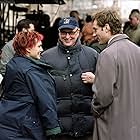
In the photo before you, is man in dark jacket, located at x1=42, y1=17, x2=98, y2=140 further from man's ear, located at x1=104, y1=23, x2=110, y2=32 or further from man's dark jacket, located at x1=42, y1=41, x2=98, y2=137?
man's ear, located at x1=104, y1=23, x2=110, y2=32

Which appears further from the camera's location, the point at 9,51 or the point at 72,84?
the point at 9,51

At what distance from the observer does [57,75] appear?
478cm

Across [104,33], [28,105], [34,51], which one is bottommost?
[28,105]

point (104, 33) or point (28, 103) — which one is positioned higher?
point (104, 33)

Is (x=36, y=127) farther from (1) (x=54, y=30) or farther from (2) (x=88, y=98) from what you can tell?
(1) (x=54, y=30)

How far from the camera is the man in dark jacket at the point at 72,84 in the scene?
4.73 m

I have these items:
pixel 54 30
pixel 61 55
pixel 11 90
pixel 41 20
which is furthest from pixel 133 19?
pixel 11 90

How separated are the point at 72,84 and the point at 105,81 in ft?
2.09

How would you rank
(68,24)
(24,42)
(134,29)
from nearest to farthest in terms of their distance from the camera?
(24,42) → (68,24) → (134,29)

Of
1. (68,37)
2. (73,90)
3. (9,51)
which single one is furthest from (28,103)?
(9,51)

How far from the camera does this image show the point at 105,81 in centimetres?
416

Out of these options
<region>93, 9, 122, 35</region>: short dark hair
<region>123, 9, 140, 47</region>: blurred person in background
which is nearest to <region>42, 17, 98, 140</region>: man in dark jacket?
<region>93, 9, 122, 35</region>: short dark hair

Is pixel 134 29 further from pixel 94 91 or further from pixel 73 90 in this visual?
pixel 94 91

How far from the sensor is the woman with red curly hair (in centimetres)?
421
